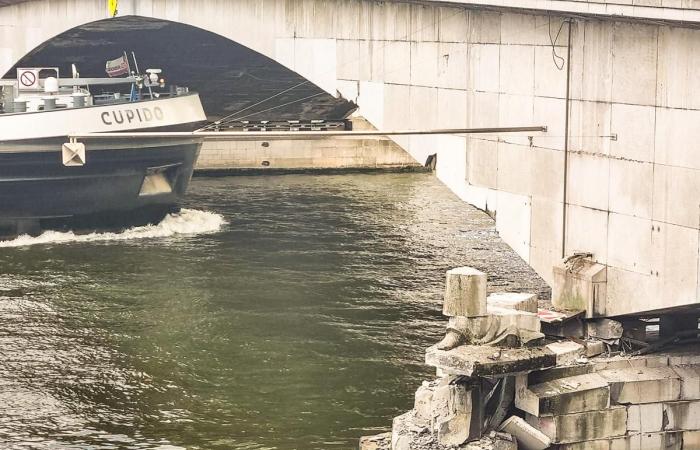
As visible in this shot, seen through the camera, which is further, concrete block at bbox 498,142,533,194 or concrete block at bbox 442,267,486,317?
concrete block at bbox 498,142,533,194

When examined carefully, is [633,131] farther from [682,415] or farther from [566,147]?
[682,415]

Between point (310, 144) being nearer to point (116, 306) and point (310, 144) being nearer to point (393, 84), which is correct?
point (116, 306)

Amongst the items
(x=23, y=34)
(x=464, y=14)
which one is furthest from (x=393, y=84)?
(x=23, y=34)

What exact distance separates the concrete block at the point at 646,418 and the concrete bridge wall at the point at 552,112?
138cm

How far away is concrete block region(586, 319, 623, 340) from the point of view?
66.4 ft

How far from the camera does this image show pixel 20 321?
30.6m

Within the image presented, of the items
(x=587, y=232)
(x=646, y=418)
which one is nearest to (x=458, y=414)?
(x=646, y=418)

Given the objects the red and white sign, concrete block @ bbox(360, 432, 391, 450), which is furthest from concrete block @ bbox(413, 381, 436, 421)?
the red and white sign

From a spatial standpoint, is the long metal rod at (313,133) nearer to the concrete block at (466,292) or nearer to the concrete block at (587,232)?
the concrete block at (587,232)

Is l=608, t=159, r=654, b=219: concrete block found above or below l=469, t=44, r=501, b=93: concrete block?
below

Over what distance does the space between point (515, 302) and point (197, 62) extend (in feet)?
102

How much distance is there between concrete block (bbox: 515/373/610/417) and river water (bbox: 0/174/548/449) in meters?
4.28

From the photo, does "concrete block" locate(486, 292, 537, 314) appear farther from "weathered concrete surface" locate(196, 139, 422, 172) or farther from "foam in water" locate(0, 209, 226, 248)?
"weathered concrete surface" locate(196, 139, 422, 172)

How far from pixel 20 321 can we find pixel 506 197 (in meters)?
12.8
